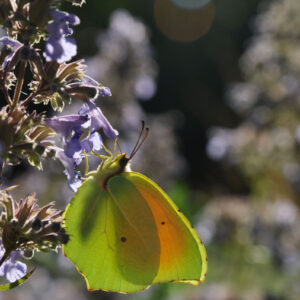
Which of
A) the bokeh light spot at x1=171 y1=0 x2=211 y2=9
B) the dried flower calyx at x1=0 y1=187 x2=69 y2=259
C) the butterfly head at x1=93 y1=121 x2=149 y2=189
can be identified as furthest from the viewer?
the bokeh light spot at x1=171 y1=0 x2=211 y2=9

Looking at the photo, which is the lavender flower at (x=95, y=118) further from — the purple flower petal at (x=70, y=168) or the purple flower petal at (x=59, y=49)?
the purple flower petal at (x=59, y=49)

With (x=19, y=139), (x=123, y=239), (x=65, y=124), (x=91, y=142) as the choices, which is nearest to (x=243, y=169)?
(x=123, y=239)

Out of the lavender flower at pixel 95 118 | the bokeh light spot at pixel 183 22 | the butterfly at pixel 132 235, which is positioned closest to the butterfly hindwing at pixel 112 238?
the butterfly at pixel 132 235

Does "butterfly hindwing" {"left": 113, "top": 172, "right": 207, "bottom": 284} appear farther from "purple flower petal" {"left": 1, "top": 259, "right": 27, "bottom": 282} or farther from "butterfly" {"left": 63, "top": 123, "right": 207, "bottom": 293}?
"purple flower petal" {"left": 1, "top": 259, "right": 27, "bottom": 282}

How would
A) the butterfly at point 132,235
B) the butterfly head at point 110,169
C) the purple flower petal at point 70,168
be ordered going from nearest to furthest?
the purple flower petal at point 70,168 < the butterfly at point 132,235 < the butterfly head at point 110,169

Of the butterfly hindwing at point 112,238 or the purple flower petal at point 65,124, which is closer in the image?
the purple flower petal at point 65,124

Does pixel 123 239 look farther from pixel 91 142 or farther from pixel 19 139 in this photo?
pixel 19 139

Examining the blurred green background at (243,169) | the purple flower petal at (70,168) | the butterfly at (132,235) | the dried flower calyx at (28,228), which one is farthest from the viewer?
the blurred green background at (243,169)

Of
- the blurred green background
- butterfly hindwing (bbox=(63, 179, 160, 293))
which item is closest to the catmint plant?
butterfly hindwing (bbox=(63, 179, 160, 293))
